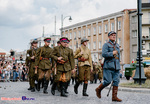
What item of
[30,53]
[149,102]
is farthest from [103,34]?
[149,102]

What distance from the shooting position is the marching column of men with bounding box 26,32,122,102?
962 centimetres

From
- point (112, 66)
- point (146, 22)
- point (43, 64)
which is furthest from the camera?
point (146, 22)

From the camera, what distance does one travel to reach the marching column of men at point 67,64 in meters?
9.62

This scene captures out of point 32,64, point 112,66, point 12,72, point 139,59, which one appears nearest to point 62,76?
point 112,66

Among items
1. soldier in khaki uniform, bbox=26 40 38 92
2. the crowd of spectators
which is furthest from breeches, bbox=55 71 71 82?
the crowd of spectators

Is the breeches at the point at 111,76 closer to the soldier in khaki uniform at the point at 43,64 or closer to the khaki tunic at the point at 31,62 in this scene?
the soldier in khaki uniform at the point at 43,64

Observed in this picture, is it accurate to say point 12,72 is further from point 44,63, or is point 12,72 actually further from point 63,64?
point 63,64

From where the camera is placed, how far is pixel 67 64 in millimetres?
11195

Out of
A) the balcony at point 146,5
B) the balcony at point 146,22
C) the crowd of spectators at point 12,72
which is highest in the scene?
the balcony at point 146,5

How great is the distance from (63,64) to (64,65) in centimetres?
5

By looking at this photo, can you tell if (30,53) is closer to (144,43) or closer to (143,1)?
(144,43)

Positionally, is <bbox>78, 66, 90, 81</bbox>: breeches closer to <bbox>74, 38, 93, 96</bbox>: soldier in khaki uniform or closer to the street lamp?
<bbox>74, 38, 93, 96</bbox>: soldier in khaki uniform

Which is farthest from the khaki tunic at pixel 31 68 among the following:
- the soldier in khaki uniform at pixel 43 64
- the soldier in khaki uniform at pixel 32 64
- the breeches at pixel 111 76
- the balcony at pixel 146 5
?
the balcony at pixel 146 5

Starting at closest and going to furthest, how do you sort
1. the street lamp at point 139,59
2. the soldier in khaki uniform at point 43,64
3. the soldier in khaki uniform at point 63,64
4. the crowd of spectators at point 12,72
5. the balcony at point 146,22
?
the soldier in khaki uniform at point 63,64 < the soldier in khaki uniform at point 43,64 < the street lamp at point 139,59 < the crowd of spectators at point 12,72 < the balcony at point 146,22
